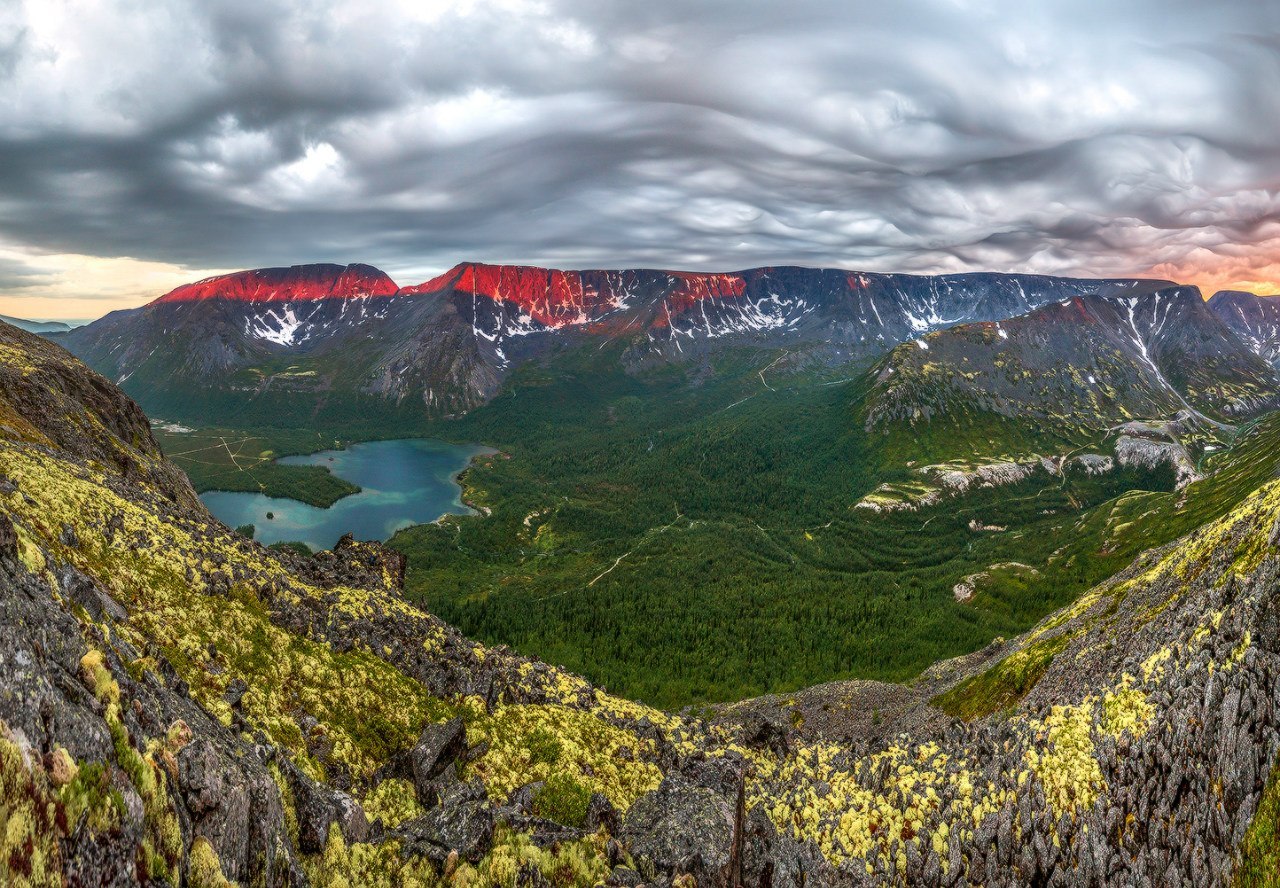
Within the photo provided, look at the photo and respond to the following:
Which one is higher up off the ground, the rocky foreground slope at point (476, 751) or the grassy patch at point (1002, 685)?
the rocky foreground slope at point (476, 751)

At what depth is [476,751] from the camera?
47938 millimetres

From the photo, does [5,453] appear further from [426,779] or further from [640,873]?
[640,873]

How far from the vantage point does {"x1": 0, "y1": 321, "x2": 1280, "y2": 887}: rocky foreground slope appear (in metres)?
20.4

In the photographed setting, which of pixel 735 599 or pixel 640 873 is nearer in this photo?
pixel 640 873

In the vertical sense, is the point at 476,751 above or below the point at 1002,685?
above

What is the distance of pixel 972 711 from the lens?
265ft

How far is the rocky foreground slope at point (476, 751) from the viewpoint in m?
20.4

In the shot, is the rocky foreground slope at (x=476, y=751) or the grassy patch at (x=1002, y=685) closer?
the rocky foreground slope at (x=476, y=751)

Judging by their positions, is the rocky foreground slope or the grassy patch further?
the grassy patch

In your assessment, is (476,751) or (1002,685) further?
(1002,685)

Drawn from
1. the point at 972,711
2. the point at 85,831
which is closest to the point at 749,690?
the point at 972,711

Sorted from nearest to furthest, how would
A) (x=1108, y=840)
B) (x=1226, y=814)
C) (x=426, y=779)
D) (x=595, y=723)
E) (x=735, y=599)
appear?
(x=1226, y=814) < (x=1108, y=840) < (x=426, y=779) < (x=595, y=723) < (x=735, y=599)

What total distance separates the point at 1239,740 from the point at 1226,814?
Answer: 197 inches

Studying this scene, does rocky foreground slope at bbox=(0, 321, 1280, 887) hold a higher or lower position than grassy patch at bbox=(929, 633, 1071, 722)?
higher
